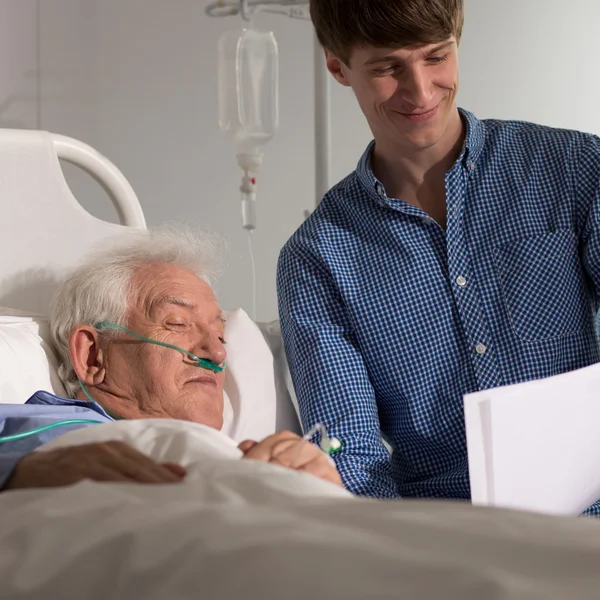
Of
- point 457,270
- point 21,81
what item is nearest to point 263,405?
point 457,270

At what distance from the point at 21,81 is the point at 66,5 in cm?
38

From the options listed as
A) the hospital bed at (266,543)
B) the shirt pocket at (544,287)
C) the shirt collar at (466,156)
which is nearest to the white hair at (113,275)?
the shirt collar at (466,156)

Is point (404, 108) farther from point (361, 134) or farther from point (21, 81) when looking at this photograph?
point (21, 81)

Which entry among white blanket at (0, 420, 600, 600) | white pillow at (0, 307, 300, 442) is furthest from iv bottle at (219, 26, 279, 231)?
white blanket at (0, 420, 600, 600)

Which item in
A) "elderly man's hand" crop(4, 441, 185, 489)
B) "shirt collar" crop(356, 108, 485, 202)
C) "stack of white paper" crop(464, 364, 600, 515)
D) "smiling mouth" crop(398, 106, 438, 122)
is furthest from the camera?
"shirt collar" crop(356, 108, 485, 202)

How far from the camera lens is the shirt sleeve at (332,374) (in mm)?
1898

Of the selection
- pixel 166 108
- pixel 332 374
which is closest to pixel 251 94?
pixel 166 108

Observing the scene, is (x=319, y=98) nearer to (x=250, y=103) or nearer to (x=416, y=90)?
(x=250, y=103)

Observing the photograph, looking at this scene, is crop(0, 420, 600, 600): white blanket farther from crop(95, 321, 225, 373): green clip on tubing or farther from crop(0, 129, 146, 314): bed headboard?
crop(0, 129, 146, 314): bed headboard

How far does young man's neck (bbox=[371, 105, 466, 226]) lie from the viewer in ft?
6.48

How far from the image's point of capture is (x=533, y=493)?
144 centimetres

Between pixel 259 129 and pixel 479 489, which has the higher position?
pixel 259 129

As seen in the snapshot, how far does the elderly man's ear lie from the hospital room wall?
1904 mm

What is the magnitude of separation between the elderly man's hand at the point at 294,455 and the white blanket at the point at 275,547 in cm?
27
